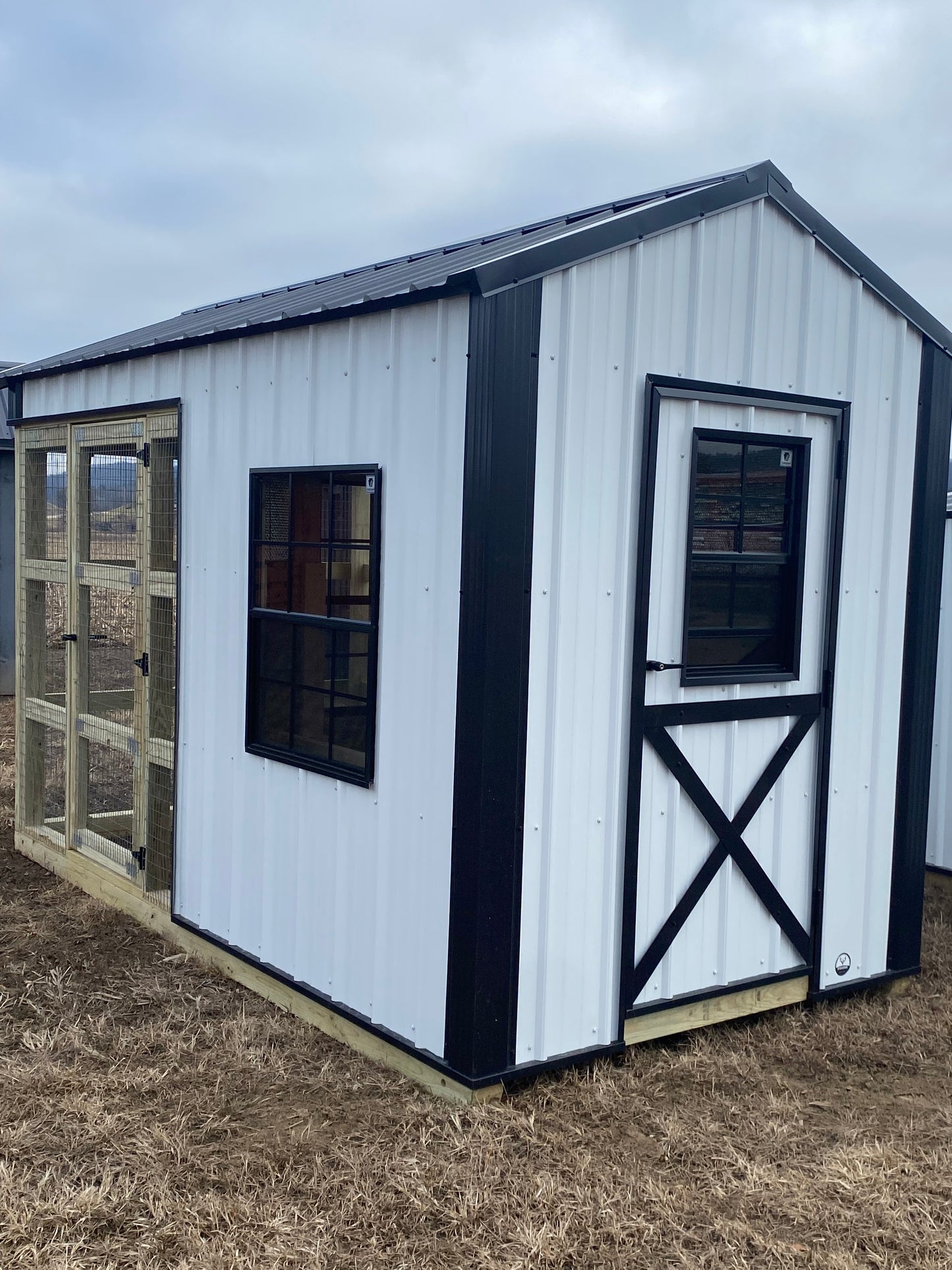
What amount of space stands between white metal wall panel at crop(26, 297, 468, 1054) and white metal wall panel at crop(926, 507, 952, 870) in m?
3.58

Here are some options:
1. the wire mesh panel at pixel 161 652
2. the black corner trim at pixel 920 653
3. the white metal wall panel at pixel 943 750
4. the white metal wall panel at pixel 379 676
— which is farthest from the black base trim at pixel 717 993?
the wire mesh panel at pixel 161 652

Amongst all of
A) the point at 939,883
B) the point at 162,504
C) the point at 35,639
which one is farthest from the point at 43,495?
the point at 939,883

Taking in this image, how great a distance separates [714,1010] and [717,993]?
0.27 feet

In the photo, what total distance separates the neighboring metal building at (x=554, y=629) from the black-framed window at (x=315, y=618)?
0.02 metres

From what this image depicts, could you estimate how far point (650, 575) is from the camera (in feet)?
13.7

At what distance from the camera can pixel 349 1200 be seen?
3299 mm

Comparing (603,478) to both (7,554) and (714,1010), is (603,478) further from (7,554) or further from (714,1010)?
(7,554)

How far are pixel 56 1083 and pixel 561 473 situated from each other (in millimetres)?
2535

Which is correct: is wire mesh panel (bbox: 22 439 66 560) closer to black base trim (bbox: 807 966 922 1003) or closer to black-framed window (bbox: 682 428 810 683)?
black-framed window (bbox: 682 428 810 683)

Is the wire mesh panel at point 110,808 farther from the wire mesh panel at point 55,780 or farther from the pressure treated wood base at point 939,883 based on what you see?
the pressure treated wood base at point 939,883

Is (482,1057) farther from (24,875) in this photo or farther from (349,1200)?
(24,875)

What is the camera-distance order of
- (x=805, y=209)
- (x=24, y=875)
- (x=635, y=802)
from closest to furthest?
(x=635, y=802) → (x=805, y=209) → (x=24, y=875)

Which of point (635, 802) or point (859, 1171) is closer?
point (859, 1171)

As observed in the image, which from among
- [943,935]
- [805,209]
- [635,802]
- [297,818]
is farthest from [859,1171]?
[805,209]
